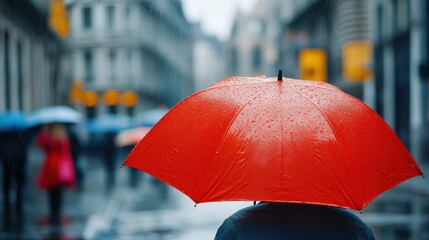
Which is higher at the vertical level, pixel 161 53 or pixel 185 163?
pixel 161 53

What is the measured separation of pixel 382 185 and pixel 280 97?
62cm

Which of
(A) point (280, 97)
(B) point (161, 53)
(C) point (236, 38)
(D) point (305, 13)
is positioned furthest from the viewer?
(C) point (236, 38)

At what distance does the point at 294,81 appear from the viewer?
3.26 metres

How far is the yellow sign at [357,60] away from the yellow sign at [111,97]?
2516 centimetres

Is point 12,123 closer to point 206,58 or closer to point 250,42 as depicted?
point 250,42

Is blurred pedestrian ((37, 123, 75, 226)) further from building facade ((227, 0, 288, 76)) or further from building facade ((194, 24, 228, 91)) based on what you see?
building facade ((194, 24, 228, 91))

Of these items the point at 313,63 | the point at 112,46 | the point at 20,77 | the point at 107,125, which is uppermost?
the point at 112,46

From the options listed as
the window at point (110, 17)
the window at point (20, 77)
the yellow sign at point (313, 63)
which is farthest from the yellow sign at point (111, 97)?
the window at point (20, 77)

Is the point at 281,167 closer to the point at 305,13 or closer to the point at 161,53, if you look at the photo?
the point at 305,13

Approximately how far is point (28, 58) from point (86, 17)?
29439mm

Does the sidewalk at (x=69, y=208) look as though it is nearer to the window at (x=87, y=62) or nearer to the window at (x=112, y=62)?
the window at (x=112, y=62)

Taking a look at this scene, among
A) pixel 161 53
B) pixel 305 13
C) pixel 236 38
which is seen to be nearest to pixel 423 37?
pixel 305 13

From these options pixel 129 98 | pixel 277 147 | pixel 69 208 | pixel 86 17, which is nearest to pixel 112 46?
pixel 86 17

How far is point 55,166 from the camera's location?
432 inches
